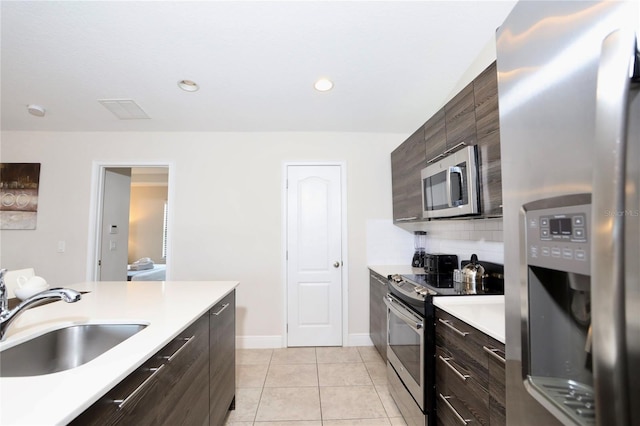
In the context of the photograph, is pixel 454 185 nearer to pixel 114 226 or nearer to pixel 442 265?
pixel 442 265

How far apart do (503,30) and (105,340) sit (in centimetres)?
192

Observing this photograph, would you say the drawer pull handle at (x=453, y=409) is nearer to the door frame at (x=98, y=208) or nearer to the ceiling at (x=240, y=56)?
the ceiling at (x=240, y=56)

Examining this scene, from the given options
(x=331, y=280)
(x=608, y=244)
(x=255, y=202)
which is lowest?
(x=331, y=280)

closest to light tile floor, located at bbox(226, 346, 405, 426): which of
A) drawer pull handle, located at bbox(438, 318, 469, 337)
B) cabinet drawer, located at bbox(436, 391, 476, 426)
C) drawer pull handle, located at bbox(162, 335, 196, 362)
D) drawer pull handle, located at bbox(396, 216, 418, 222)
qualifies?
cabinet drawer, located at bbox(436, 391, 476, 426)

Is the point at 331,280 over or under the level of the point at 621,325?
under

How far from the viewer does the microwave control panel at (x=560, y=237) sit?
1.75 ft

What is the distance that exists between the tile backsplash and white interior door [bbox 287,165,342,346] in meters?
0.46

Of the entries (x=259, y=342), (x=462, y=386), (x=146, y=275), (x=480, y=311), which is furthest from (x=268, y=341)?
(x=146, y=275)

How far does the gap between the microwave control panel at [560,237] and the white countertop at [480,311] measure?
613mm

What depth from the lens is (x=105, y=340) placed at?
4.07 ft

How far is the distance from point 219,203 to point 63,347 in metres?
2.24

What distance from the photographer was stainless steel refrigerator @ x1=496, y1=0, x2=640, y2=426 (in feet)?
1.51

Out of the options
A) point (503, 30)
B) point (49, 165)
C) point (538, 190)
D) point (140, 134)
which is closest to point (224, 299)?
point (538, 190)

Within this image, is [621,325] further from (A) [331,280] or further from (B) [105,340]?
(A) [331,280]
